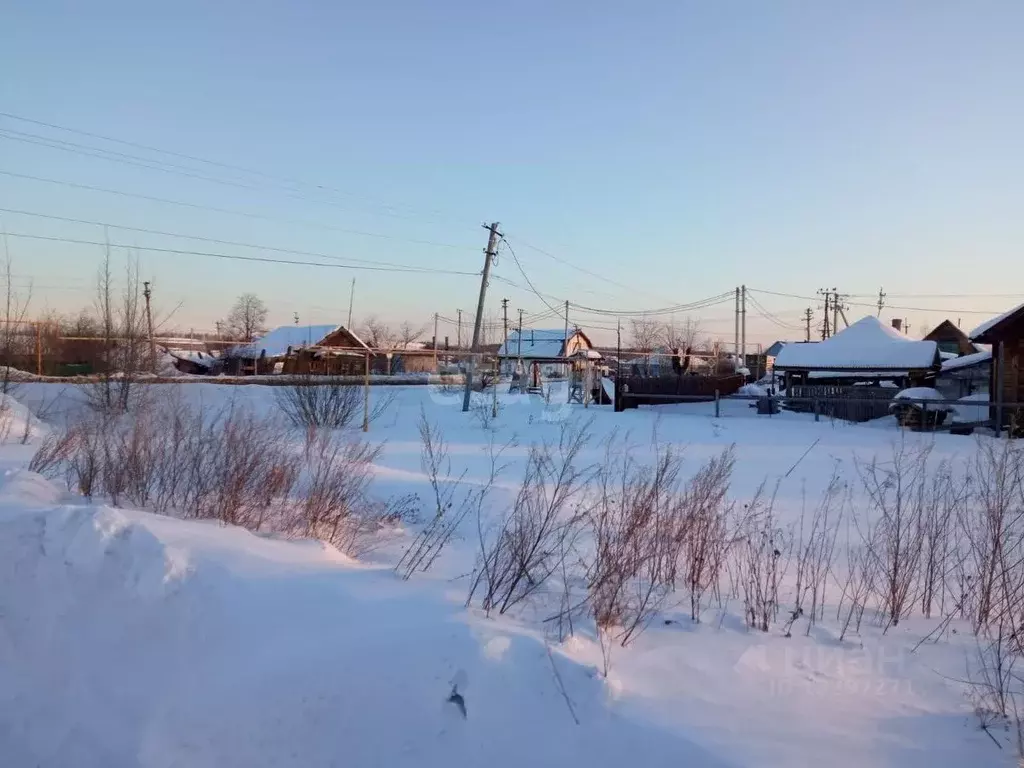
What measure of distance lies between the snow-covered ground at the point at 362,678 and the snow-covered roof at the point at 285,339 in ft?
141

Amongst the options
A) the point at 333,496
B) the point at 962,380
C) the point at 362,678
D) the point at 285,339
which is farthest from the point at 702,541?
the point at 285,339

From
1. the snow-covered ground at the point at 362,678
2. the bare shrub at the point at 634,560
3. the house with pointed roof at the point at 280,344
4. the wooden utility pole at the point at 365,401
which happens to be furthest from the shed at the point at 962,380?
the house with pointed roof at the point at 280,344

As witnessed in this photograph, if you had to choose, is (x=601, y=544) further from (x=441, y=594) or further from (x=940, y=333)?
(x=940, y=333)

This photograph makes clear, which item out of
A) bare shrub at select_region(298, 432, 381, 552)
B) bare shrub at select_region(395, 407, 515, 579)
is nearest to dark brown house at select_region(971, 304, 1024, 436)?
bare shrub at select_region(395, 407, 515, 579)

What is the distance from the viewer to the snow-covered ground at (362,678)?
114 inches

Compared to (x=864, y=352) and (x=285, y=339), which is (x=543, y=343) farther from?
(x=864, y=352)

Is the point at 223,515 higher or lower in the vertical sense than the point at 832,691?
higher

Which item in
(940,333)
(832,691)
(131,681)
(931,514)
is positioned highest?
(940,333)

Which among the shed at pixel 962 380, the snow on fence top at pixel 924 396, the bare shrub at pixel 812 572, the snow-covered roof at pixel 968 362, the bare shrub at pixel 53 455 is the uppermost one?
the snow-covered roof at pixel 968 362

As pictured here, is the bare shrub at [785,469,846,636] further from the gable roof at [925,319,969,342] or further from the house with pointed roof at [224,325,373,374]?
the gable roof at [925,319,969,342]

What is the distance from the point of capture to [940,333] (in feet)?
178

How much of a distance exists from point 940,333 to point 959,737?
196 feet

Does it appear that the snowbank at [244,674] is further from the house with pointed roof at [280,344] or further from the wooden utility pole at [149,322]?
the house with pointed roof at [280,344]

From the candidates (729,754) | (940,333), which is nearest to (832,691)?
(729,754)
